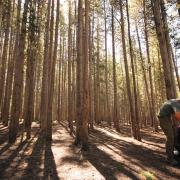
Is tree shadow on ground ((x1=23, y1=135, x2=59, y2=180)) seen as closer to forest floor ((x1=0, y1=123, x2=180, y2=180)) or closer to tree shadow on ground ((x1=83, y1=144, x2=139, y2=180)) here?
forest floor ((x1=0, y1=123, x2=180, y2=180))

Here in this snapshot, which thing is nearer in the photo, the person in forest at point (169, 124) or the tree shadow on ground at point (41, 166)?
the tree shadow on ground at point (41, 166)

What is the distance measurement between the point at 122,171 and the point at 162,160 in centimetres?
149

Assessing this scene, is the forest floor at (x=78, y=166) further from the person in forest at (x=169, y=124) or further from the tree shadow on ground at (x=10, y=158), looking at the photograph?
the person in forest at (x=169, y=124)

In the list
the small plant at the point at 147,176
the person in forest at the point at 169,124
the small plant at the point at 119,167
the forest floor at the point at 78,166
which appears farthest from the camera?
the person in forest at the point at 169,124

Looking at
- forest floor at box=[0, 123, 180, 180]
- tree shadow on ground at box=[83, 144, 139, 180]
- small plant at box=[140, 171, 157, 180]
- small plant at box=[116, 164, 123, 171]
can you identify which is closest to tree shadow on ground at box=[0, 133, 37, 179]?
forest floor at box=[0, 123, 180, 180]

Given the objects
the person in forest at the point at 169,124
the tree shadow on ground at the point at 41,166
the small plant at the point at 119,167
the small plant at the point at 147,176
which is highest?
the person in forest at the point at 169,124

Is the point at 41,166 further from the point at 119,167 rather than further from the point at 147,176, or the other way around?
the point at 147,176

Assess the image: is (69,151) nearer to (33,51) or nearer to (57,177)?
(57,177)

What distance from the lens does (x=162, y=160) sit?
20.0 ft

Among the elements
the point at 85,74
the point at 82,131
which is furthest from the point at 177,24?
the point at 82,131

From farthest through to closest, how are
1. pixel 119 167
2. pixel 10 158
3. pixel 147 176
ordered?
1. pixel 10 158
2. pixel 119 167
3. pixel 147 176

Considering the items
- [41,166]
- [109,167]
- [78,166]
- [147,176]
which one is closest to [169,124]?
[147,176]

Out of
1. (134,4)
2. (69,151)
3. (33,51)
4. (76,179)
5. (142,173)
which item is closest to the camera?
(76,179)

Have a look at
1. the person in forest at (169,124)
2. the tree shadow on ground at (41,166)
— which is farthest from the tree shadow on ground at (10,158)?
the person in forest at (169,124)
